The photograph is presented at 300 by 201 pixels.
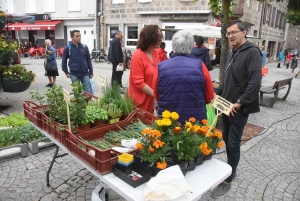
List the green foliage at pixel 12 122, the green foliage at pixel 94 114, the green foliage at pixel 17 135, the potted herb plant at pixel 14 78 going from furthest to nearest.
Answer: the potted herb plant at pixel 14 78
the green foliage at pixel 12 122
the green foliage at pixel 17 135
the green foliage at pixel 94 114

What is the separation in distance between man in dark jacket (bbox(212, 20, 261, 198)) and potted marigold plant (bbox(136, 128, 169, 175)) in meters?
1.18

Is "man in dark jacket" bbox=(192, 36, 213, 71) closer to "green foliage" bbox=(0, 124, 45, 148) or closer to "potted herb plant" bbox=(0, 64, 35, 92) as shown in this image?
"potted herb plant" bbox=(0, 64, 35, 92)

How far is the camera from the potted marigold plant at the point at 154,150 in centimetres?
155

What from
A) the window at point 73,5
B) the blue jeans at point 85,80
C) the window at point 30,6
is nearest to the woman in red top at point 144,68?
the blue jeans at point 85,80

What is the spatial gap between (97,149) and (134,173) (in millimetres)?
284

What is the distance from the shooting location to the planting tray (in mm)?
1542

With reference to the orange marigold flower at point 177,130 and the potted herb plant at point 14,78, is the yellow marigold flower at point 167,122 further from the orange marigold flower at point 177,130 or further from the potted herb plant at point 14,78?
the potted herb plant at point 14,78

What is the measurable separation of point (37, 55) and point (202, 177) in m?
18.9

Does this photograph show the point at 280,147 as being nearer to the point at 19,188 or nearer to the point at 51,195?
the point at 51,195

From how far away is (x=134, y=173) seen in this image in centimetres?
160

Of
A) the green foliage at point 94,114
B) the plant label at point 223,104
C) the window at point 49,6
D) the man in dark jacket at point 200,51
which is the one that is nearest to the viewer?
the plant label at point 223,104

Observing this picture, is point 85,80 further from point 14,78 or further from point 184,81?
point 184,81

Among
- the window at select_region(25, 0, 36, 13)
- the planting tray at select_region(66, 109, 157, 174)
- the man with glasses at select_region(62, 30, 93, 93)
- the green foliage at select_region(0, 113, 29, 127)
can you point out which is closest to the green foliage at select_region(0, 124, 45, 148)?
the green foliage at select_region(0, 113, 29, 127)

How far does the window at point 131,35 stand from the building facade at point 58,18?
2637 millimetres
